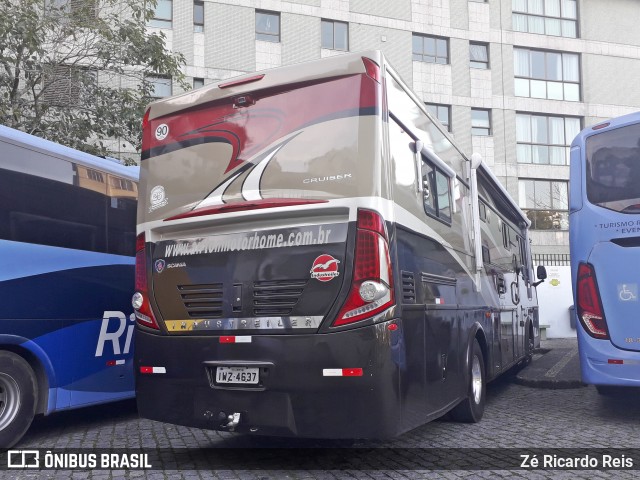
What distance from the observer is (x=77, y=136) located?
14531 mm

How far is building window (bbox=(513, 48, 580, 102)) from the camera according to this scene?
29.8m

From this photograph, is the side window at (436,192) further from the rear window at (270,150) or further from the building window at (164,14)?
the building window at (164,14)

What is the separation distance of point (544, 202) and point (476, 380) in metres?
23.6

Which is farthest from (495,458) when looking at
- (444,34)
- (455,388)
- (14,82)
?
(444,34)

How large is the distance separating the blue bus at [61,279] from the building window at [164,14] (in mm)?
18407

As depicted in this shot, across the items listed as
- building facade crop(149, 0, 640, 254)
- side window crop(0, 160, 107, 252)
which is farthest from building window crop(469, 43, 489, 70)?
side window crop(0, 160, 107, 252)

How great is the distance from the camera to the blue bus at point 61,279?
6430 mm

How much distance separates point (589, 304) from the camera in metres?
7.57

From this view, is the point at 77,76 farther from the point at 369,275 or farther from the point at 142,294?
the point at 369,275

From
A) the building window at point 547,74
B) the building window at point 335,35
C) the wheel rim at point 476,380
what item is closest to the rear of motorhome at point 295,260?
the wheel rim at point 476,380

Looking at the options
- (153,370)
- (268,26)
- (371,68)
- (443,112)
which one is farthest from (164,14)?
(153,370)

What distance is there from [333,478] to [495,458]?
1486mm

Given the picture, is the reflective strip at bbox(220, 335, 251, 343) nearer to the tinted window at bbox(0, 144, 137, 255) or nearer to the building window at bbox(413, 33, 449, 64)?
the tinted window at bbox(0, 144, 137, 255)

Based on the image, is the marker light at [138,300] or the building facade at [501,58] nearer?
the marker light at [138,300]
